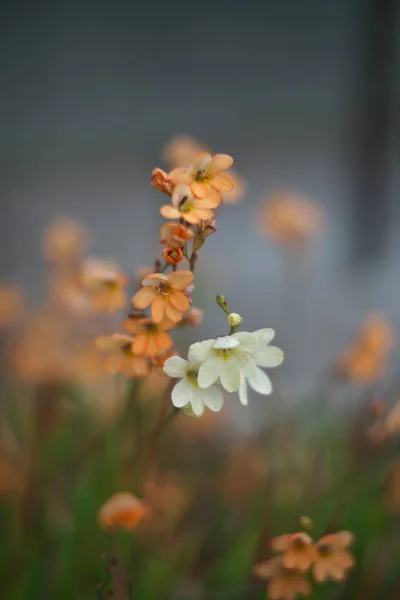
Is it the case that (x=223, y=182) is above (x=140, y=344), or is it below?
above

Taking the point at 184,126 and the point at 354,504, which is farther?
the point at 184,126

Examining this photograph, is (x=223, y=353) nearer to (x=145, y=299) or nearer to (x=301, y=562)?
(x=145, y=299)

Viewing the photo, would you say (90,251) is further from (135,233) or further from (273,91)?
(273,91)

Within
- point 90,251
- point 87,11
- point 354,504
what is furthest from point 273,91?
point 354,504

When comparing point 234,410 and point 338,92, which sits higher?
point 338,92

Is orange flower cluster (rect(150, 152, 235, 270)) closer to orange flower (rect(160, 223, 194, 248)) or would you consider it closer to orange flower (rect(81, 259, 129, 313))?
orange flower (rect(160, 223, 194, 248))

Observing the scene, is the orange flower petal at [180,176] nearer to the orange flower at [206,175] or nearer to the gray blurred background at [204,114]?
the orange flower at [206,175]

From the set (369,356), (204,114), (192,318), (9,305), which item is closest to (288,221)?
(369,356)

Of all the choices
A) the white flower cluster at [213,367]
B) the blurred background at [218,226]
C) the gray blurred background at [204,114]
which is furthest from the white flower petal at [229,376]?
the gray blurred background at [204,114]
